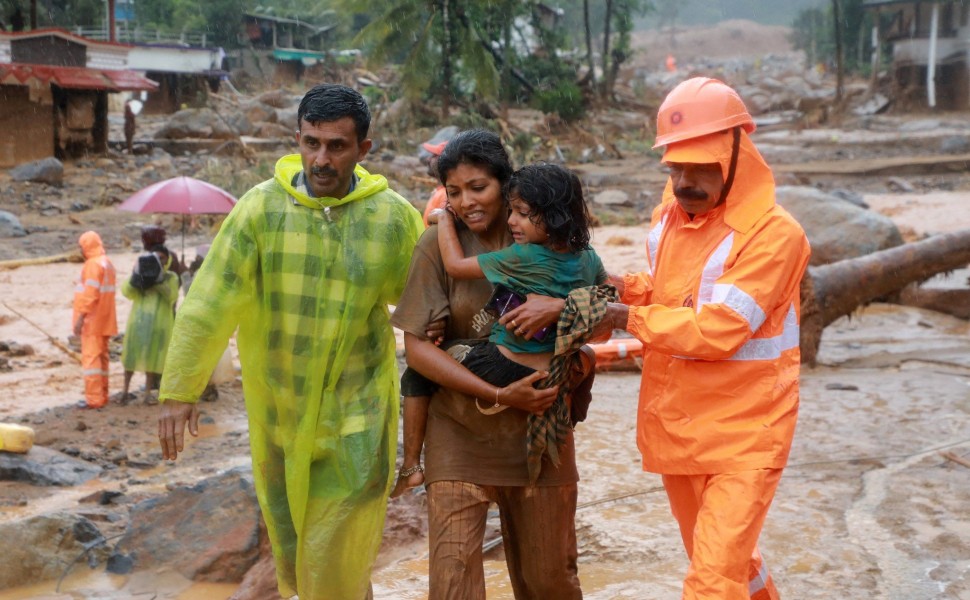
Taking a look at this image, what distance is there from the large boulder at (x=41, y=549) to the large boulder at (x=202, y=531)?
189 millimetres

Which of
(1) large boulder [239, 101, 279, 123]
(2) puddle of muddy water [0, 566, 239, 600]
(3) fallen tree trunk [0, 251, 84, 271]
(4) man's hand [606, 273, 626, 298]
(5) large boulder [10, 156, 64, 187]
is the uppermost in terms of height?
(1) large boulder [239, 101, 279, 123]

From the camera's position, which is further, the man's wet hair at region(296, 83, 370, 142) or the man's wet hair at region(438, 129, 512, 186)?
the man's wet hair at region(296, 83, 370, 142)

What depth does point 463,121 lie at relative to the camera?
27.5 meters

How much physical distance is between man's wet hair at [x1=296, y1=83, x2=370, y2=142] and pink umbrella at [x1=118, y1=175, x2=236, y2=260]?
6.08m

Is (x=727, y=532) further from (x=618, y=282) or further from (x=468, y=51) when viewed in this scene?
(x=468, y=51)

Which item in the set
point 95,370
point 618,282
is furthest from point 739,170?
point 95,370

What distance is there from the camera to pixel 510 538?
3.29 metres

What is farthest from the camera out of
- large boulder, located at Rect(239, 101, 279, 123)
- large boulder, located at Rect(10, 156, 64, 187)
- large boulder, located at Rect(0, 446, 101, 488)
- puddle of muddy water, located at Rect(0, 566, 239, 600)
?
large boulder, located at Rect(239, 101, 279, 123)

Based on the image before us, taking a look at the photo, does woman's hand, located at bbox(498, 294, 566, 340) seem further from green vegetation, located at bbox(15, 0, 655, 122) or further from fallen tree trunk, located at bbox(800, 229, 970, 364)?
green vegetation, located at bbox(15, 0, 655, 122)

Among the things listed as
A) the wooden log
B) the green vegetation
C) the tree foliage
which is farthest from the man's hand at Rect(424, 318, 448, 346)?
the tree foliage

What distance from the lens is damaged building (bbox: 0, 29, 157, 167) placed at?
2242cm

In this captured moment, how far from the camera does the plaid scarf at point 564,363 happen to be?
298 centimetres

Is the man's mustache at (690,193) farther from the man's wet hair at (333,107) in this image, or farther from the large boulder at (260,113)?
the large boulder at (260,113)

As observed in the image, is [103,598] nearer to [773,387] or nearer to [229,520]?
[229,520]
